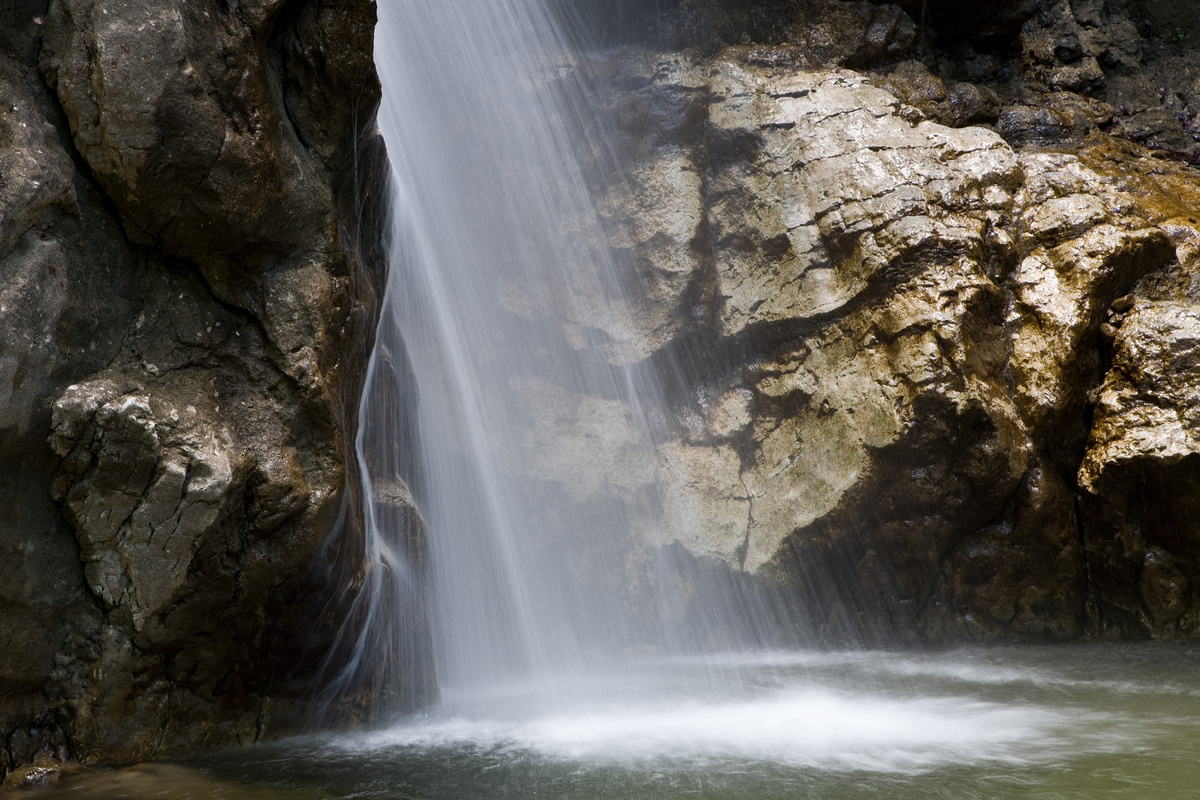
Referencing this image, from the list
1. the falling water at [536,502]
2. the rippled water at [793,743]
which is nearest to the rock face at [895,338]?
the falling water at [536,502]

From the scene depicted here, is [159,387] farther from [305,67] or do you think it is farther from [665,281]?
[665,281]

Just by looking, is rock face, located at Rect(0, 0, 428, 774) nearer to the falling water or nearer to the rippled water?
the rippled water

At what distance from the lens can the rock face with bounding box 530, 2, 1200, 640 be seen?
21.2ft

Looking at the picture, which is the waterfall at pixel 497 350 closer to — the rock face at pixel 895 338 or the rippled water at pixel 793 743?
the rock face at pixel 895 338

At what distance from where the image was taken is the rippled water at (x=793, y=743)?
→ 3.80 meters

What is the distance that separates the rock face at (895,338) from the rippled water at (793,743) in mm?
929

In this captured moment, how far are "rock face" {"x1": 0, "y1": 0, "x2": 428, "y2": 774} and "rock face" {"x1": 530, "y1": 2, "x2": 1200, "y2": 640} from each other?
4120 millimetres

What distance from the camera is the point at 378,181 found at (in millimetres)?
6043

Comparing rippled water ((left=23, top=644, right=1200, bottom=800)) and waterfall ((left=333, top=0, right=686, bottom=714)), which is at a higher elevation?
waterfall ((left=333, top=0, right=686, bottom=714))

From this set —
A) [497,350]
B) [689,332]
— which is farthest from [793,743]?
[497,350]

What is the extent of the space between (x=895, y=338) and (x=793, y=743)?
3.67 metres

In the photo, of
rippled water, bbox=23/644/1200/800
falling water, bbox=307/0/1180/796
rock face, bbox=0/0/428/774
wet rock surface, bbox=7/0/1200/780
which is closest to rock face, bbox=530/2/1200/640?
wet rock surface, bbox=7/0/1200/780

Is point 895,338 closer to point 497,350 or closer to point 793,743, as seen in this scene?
point 793,743

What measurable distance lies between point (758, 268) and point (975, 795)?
213 inches
